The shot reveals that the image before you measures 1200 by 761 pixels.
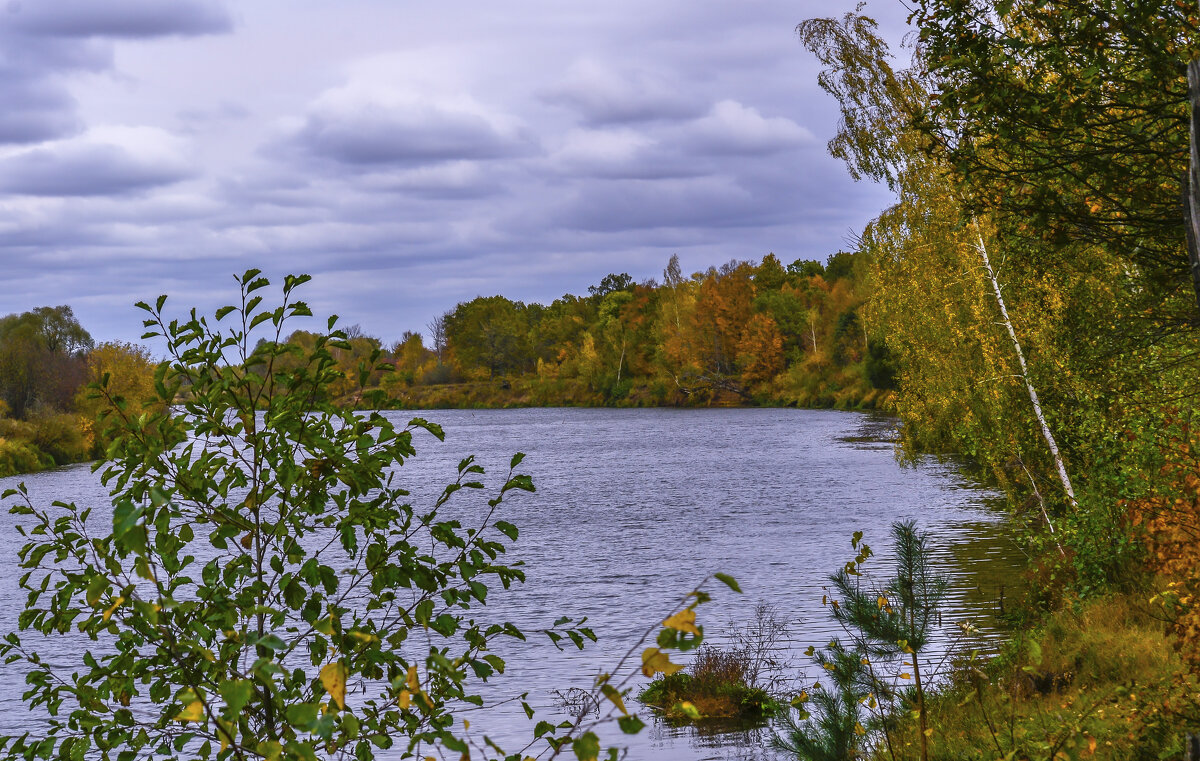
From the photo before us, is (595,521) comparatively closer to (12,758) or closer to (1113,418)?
(1113,418)

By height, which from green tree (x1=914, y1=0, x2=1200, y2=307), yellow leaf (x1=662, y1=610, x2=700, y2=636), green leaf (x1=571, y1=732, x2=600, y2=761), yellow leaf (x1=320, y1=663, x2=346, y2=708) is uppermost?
green tree (x1=914, y1=0, x2=1200, y2=307)

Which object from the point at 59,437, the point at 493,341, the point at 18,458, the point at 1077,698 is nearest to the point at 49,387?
the point at 59,437

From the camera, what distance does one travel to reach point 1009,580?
20984 millimetres

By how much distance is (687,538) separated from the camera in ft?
99.2

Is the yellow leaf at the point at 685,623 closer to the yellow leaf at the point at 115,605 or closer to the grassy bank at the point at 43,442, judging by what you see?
the yellow leaf at the point at 115,605

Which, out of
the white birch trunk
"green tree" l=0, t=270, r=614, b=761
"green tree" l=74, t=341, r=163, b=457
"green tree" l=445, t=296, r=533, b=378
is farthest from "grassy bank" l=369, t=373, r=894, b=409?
"green tree" l=0, t=270, r=614, b=761

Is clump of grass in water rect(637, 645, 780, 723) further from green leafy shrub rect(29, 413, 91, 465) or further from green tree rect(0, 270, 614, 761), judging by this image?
green leafy shrub rect(29, 413, 91, 465)

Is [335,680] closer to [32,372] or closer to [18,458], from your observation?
Answer: [18,458]

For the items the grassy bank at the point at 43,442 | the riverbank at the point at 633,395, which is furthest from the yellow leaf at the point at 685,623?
the riverbank at the point at 633,395

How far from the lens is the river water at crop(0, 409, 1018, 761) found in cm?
1669

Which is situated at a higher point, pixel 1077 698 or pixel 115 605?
pixel 115 605

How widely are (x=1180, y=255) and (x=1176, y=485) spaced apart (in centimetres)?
390

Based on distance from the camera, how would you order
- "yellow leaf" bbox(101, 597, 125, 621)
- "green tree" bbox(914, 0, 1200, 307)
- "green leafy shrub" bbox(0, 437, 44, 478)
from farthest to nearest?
"green leafy shrub" bbox(0, 437, 44, 478) → "green tree" bbox(914, 0, 1200, 307) → "yellow leaf" bbox(101, 597, 125, 621)

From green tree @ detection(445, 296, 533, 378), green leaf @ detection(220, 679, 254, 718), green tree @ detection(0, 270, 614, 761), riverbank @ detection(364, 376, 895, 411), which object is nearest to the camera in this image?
green leaf @ detection(220, 679, 254, 718)
